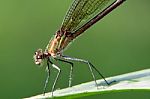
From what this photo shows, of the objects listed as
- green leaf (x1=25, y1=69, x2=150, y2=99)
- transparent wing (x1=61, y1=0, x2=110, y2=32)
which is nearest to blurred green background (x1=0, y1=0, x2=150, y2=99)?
transparent wing (x1=61, y1=0, x2=110, y2=32)

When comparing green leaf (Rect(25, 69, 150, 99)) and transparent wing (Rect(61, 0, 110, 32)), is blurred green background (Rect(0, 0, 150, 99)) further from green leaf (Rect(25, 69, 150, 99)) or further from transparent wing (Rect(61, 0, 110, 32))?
green leaf (Rect(25, 69, 150, 99))

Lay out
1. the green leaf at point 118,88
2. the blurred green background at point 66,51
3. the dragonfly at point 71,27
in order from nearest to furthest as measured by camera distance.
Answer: the green leaf at point 118,88 < the dragonfly at point 71,27 < the blurred green background at point 66,51

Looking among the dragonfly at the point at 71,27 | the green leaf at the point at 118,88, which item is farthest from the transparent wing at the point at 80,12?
the green leaf at the point at 118,88

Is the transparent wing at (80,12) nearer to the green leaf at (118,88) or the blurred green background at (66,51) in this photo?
the green leaf at (118,88)

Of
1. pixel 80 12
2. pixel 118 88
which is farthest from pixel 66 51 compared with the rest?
pixel 118 88

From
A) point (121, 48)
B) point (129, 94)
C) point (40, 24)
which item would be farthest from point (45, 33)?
point (129, 94)

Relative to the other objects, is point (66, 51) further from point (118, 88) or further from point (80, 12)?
point (118, 88)
